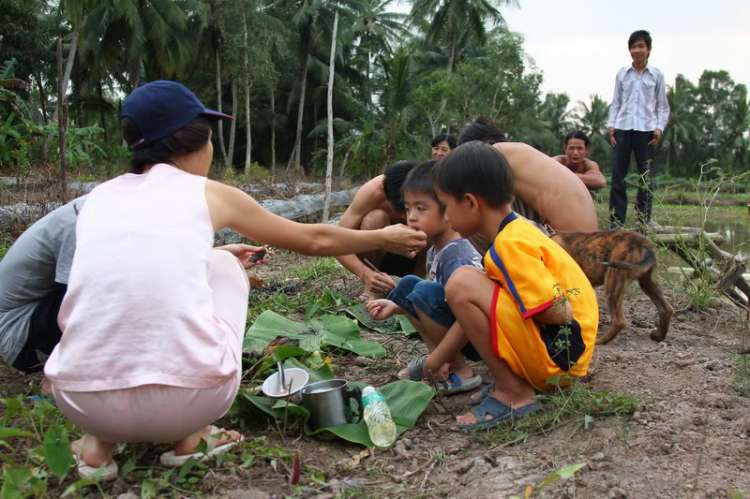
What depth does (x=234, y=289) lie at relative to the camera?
213 cm

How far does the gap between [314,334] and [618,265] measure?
1.64 metres

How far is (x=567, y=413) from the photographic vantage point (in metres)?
2.36

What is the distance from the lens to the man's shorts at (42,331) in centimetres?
263

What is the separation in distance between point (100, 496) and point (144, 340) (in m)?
0.53

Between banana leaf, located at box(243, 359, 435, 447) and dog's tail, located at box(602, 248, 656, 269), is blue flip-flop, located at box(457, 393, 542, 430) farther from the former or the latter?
dog's tail, located at box(602, 248, 656, 269)

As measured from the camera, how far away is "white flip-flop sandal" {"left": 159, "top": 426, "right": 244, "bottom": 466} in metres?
1.97

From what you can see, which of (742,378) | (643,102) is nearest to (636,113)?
(643,102)

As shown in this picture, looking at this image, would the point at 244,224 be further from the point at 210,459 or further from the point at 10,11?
the point at 10,11

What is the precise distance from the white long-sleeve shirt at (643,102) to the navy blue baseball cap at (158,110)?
5361 mm

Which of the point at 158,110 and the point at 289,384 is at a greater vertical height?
the point at 158,110

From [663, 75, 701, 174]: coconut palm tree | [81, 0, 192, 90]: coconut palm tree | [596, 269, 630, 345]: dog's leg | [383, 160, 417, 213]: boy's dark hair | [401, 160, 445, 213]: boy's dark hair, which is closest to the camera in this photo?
[401, 160, 445, 213]: boy's dark hair

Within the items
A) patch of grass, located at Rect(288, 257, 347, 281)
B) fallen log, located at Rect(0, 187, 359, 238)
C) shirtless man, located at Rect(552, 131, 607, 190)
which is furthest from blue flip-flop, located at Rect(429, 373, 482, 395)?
fallen log, located at Rect(0, 187, 359, 238)

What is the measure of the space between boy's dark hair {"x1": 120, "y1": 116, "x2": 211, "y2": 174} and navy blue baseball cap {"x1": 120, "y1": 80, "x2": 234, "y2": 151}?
0.01 m

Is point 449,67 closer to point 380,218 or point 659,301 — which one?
point 380,218
